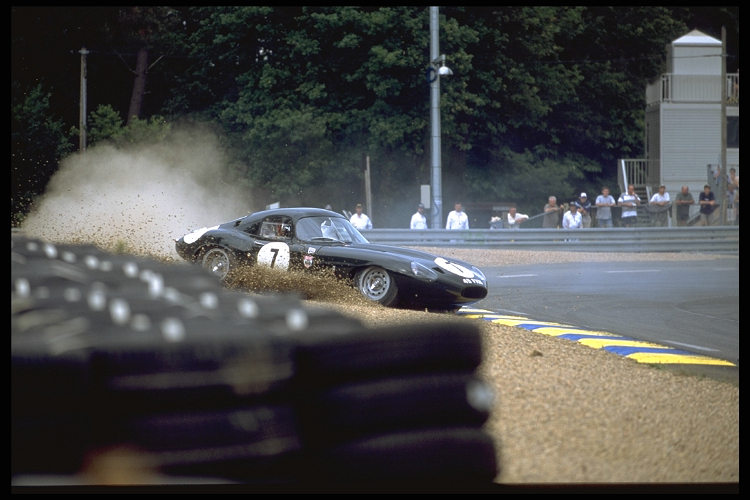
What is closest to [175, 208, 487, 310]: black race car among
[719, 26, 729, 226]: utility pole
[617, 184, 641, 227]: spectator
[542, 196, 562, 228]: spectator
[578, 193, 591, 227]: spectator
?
[719, 26, 729, 226]: utility pole

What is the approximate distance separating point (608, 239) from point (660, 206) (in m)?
0.83

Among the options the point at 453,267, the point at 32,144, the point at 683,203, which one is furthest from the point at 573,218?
the point at 32,144

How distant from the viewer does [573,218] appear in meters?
11.2

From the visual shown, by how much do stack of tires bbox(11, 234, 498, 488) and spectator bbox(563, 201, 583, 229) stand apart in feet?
30.6

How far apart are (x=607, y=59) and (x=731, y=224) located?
5470 mm

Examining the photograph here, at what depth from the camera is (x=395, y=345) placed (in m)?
1.69

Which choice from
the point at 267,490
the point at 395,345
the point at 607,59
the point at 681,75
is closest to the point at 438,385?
the point at 395,345

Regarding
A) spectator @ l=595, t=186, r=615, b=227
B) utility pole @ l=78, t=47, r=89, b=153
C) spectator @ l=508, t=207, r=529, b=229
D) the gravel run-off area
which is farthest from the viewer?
spectator @ l=595, t=186, r=615, b=227

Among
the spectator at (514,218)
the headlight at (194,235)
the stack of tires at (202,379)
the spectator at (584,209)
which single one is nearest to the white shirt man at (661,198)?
the spectator at (584,209)

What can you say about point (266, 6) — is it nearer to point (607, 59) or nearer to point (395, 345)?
point (607, 59)

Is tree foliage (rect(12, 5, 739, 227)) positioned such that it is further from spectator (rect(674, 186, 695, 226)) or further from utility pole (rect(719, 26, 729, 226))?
spectator (rect(674, 186, 695, 226))

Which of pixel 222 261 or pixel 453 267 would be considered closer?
pixel 222 261

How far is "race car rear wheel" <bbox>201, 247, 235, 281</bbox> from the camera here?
4152 millimetres

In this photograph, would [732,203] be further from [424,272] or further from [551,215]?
[424,272]
